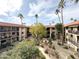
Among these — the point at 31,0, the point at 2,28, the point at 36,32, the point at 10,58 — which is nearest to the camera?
the point at 10,58

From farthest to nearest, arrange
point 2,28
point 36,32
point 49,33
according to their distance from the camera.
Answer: point 49,33 → point 36,32 → point 2,28

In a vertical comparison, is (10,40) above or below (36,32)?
below

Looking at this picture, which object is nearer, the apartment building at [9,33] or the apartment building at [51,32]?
the apartment building at [9,33]

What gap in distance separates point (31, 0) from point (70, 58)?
13457 mm

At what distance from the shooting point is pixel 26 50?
15.8 meters

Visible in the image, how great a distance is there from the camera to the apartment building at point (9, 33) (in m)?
50.8

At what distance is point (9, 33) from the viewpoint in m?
56.2

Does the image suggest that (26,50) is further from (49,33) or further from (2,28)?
(49,33)

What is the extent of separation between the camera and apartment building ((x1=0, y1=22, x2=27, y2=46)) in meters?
50.8

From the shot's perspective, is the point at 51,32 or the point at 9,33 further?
the point at 51,32

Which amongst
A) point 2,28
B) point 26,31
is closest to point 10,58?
point 2,28

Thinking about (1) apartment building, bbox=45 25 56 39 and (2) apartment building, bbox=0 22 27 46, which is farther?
(1) apartment building, bbox=45 25 56 39

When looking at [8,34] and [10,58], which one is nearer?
[10,58]

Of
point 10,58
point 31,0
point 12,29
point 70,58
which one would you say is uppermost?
point 31,0
